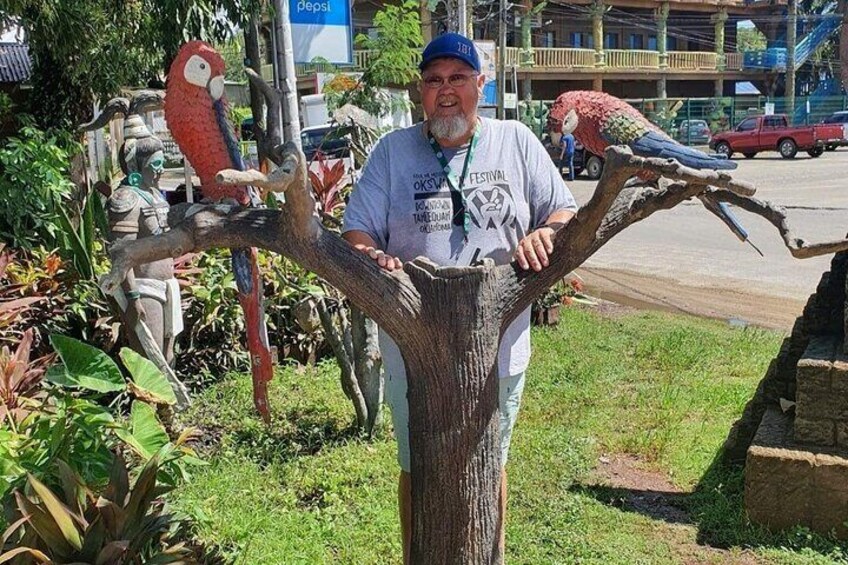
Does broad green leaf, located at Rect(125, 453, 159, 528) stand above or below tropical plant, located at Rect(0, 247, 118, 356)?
below

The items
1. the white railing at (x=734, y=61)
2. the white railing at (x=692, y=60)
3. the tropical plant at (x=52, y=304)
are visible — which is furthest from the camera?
the white railing at (x=734, y=61)

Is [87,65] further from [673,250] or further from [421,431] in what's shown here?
[673,250]

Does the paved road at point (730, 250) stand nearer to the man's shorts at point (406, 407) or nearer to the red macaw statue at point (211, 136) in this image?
the man's shorts at point (406, 407)

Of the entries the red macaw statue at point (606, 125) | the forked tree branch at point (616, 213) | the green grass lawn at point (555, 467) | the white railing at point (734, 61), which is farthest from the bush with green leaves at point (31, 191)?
the white railing at point (734, 61)

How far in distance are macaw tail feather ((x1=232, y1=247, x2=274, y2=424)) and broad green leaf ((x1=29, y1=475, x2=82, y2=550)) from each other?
2.26 feet

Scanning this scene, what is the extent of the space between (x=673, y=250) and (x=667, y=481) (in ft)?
21.9

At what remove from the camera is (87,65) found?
6.50 meters

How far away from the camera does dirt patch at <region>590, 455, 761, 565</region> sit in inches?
121

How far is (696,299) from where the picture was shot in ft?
24.7

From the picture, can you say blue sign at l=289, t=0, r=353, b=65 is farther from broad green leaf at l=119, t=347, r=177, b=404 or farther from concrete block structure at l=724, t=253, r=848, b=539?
concrete block structure at l=724, t=253, r=848, b=539

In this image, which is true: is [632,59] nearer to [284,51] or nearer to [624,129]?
[284,51]

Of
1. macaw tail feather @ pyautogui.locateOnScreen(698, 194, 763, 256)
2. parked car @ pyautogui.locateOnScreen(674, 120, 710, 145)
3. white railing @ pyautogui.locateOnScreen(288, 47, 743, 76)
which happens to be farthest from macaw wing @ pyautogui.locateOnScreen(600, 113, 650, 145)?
parked car @ pyautogui.locateOnScreen(674, 120, 710, 145)

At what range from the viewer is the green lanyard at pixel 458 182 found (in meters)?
2.12

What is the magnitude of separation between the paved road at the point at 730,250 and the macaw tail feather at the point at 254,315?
458 cm
